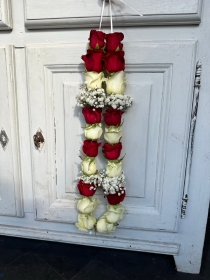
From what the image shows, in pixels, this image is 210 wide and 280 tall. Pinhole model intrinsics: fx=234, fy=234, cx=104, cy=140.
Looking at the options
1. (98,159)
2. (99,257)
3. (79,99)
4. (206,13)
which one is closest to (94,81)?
(79,99)

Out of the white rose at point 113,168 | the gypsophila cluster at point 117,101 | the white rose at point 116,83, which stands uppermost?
the white rose at point 116,83

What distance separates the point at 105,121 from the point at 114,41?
0.23 metres

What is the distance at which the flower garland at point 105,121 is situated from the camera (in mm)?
677

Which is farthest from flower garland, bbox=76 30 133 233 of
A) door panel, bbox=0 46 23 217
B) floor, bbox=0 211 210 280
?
door panel, bbox=0 46 23 217

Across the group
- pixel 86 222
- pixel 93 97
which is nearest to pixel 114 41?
pixel 93 97

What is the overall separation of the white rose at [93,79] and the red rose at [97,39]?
3.0 inches

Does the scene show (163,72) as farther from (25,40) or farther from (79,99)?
(25,40)

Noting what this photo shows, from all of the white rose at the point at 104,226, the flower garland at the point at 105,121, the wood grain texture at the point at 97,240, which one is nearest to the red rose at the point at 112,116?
the flower garland at the point at 105,121

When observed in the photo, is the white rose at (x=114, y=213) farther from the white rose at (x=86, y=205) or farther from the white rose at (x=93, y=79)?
the white rose at (x=93, y=79)

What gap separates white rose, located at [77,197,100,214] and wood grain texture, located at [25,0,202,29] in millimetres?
563

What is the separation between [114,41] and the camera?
2.17 ft

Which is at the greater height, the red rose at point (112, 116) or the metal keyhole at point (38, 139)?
the red rose at point (112, 116)

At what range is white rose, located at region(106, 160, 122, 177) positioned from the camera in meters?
0.75

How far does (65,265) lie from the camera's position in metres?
0.86
